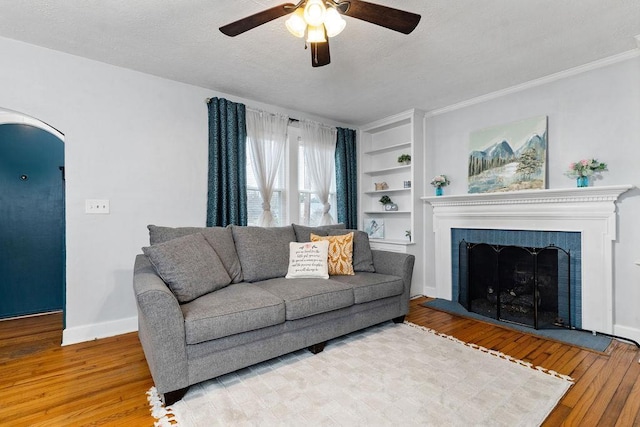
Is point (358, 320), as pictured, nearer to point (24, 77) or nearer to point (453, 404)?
point (453, 404)

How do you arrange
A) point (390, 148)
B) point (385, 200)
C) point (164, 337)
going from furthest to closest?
point (385, 200)
point (390, 148)
point (164, 337)

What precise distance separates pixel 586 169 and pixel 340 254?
7.55 feet

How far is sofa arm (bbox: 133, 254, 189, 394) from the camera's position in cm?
171

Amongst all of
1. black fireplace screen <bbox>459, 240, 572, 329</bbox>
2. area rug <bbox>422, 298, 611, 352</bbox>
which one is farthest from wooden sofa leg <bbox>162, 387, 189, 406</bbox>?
black fireplace screen <bbox>459, 240, 572, 329</bbox>

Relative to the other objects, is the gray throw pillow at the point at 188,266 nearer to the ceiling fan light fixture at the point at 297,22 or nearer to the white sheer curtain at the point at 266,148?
the white sheer curtain at the point at 266,148

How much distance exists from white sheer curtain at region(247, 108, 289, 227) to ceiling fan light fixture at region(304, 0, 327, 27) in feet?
6.94

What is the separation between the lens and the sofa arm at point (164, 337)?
1708 mm

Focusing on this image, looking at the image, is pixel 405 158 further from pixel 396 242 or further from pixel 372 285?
pixel 372 285

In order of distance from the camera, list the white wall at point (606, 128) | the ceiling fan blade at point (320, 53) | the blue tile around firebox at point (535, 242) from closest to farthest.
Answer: the ceiling fan blade at point (320, 53)
the white wall at point (606, 128)
the blue tile around firebox at point (535, 242)

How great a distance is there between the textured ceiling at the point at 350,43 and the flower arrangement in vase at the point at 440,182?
3.37 ft

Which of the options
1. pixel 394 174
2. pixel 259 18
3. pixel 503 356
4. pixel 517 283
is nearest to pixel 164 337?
pixel 259 18

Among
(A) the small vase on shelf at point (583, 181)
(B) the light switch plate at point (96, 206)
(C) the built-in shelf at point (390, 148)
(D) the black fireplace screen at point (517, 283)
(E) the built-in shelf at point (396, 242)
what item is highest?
(C) the built-in shelf at point (390, 148)

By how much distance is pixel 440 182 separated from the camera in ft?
12.8

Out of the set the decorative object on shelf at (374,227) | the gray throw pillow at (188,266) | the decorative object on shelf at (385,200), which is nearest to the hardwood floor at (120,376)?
the gray throw pillow at (188,266)
